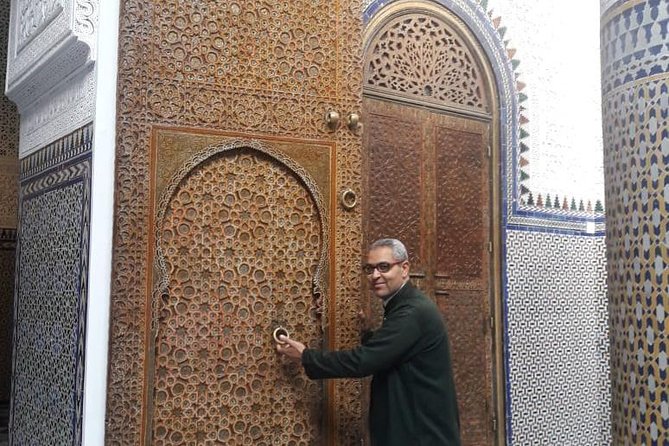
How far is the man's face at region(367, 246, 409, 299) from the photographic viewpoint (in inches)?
94.0

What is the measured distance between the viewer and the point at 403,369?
230cm

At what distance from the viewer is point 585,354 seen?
384cm

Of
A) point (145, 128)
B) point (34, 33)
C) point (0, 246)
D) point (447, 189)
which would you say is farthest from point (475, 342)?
point (0, 246)

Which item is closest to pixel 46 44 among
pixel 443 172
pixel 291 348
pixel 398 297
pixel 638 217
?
pixel 291 348

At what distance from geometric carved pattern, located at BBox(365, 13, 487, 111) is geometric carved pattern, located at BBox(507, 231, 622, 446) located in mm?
727

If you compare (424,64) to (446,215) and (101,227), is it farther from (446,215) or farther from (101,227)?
(101,227)

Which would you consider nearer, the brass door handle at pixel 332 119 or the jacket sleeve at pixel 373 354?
the jacket sleeve at pixel 373 354

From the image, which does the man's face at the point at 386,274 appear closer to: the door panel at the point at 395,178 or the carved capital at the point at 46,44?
the door panel at the point at 395,178

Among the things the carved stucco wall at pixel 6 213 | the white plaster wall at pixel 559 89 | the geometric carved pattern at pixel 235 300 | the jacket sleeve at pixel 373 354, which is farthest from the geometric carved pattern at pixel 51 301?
the white plaster wall at pixel 559 89

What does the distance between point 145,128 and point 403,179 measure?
135 cm

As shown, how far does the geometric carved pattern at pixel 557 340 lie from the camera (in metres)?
3.60

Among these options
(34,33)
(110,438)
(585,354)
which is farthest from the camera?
(585,354)

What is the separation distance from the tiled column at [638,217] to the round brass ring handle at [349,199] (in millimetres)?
853

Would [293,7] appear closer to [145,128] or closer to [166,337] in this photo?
[145,128]
